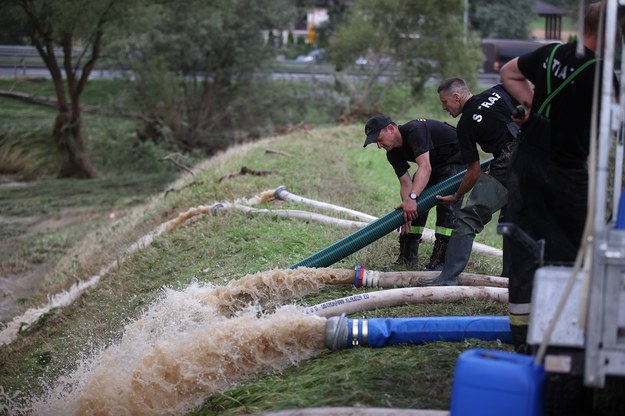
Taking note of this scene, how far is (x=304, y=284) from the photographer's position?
25.5ft

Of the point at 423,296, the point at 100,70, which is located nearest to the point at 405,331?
the point at 423,296

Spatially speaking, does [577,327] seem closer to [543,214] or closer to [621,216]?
[621,216]

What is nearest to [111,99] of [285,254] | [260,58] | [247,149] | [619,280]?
[260,58]

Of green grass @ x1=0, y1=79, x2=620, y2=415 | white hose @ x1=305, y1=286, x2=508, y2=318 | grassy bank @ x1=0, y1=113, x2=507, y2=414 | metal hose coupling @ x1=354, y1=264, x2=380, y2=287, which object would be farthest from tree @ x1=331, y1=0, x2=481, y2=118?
white hose @ x1=305, y1=286, x2=508, y2=318

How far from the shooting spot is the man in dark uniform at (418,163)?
792 centimetres

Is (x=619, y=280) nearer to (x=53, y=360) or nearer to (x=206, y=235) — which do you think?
(x=53, y=360)

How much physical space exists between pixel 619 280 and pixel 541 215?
1433mm

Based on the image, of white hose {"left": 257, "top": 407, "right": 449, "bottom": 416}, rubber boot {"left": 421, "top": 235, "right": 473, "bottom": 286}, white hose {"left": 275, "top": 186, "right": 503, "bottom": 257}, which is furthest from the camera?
white hose {"left": 275, "top": 186, "right": 503, "bottom": 257}

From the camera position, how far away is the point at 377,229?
26.6 ft

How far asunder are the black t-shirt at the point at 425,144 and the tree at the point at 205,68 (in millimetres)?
22245

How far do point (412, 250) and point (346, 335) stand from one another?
2659 mm

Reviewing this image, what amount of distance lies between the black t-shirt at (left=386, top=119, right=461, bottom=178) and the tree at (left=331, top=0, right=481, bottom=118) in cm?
2240

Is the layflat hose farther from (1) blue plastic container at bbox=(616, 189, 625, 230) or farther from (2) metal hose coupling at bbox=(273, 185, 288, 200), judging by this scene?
(2) metal hose coupling at bbox=(273, 185, 288, 200)

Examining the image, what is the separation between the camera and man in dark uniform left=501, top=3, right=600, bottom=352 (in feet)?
16.6
